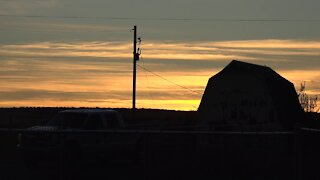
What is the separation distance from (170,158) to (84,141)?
3268 mm

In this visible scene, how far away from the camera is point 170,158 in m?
19.0

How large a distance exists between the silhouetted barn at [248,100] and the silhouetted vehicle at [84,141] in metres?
10.5

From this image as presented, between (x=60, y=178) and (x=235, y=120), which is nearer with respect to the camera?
(x=60, y=178)

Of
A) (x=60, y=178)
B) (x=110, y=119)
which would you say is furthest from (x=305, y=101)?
(x=60, y=178)

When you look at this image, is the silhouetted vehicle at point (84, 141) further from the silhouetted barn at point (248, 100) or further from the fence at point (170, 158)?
the silhouetted barn at point (248, 100)

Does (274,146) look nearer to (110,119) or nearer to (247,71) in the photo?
(110,119)

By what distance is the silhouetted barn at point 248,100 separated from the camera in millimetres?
A: 35469

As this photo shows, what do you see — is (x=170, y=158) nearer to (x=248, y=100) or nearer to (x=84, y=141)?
(x=84, y=141)

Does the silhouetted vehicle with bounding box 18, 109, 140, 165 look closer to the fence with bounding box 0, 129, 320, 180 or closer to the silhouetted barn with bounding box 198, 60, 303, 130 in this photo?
the fence with bounding box 0, 129, 320, 180

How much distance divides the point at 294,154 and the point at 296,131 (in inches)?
17.0

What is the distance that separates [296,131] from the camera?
41.7 feet

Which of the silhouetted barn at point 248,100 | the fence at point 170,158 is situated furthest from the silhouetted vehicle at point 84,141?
the silhouetted barn at point 248,100

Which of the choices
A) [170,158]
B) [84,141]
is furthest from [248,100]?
[170,158]

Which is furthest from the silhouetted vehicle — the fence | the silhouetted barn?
the silhouetted barn
